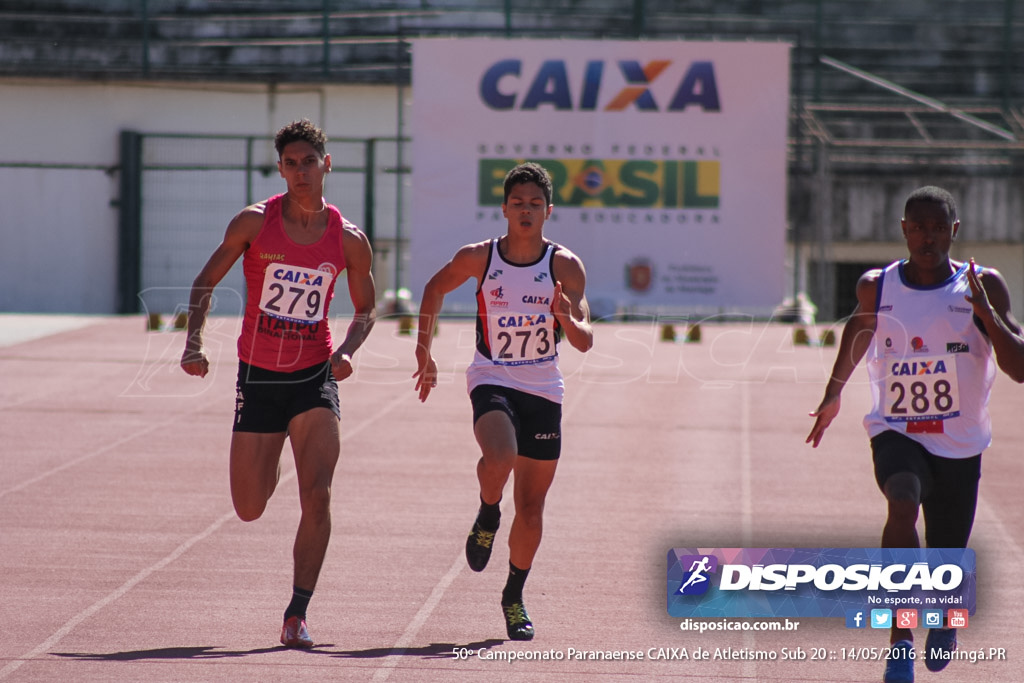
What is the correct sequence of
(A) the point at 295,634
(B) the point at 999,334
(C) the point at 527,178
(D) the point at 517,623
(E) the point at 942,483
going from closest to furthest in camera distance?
(B) the point at 999,334 → (E) the point at 942,483 → (A) the point at 295,634 → (D) the point at 517,623 → (C) the point at 527,178

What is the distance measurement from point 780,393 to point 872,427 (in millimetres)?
8762

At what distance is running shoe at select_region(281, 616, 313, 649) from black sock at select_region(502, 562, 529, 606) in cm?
89

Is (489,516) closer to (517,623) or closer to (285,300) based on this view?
(517,623)

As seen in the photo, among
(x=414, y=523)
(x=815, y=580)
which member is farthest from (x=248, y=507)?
(x=414, y=523)

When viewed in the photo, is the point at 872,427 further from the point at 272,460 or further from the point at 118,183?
the point at 118,183

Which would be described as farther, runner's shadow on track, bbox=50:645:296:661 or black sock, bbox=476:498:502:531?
black sock, bbox=476:498:502:531

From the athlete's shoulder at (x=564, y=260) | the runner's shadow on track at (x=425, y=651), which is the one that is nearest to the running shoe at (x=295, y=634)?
the runner's shadow on track at (x=425, y=651)

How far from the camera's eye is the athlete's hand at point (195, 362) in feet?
21.2

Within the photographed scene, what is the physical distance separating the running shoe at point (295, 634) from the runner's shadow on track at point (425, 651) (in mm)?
146

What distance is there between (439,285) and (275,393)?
0.88 metres

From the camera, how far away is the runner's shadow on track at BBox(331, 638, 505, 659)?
6.22 meters

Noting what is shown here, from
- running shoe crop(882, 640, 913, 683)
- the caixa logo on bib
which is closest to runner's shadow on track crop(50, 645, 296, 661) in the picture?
the caixa logo on bib

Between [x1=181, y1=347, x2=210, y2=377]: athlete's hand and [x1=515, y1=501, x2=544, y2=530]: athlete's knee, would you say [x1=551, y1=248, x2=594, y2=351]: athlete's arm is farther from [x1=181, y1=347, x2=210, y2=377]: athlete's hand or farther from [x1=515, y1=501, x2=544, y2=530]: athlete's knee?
[x1=181, y1=347, x2=210, y2=377]: athlete's hand

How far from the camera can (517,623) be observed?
661 centimetres
